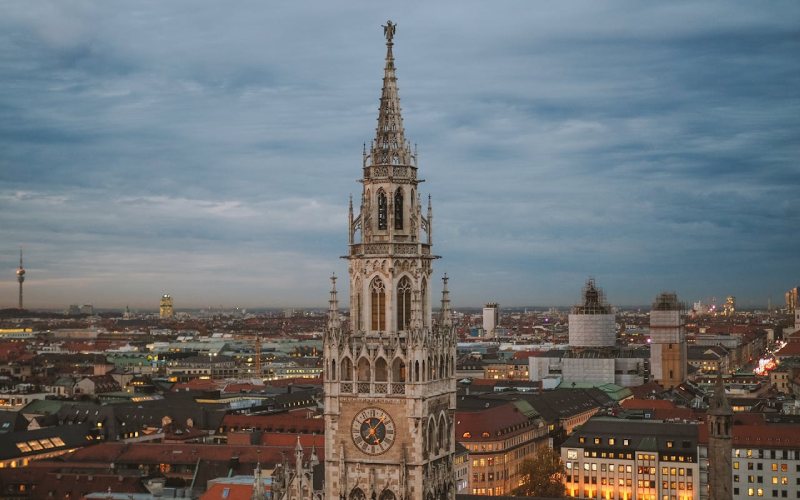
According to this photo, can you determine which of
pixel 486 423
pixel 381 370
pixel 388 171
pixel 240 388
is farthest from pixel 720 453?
pixel 240 388

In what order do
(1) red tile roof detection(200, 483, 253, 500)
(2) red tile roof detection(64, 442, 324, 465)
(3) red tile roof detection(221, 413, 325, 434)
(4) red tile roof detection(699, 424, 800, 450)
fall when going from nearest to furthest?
(1) red tile roof detection(200, 483, 253, 500), (2) red tile roof detection(64, 442, 324, 465), (4) red tile roof detection(699, 424, 800, 450), (3) red tile roof detection(221, 413, 325, 434)

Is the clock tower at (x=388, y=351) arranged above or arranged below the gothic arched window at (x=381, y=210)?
below

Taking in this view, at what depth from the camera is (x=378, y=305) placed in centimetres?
4209

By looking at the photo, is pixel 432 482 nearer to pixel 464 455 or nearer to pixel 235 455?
pixel 235 455

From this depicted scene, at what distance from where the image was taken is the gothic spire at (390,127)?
42719 mm

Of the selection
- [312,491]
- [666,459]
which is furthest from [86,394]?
Result: [312,491]

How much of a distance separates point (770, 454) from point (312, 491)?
272ft

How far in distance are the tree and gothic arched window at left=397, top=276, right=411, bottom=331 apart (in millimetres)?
79124

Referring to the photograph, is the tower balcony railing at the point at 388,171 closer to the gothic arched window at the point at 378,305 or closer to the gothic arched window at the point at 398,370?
the gothic arched window at the point at 378,305

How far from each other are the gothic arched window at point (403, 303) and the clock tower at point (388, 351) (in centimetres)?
3

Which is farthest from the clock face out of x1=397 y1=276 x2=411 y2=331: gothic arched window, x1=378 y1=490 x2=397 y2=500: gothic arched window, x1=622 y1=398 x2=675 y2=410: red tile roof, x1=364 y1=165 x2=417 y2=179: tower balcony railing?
x1=622 y1=398 x2=675 y2=410: red tile roof

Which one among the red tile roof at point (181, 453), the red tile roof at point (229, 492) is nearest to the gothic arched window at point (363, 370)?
the red tile roof at point (229, 492)

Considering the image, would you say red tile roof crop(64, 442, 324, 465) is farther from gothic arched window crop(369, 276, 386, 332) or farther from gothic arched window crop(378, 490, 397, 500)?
gothic arched window crop(369, 276, 386, 332)

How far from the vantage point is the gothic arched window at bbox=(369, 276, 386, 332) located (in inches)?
1655
